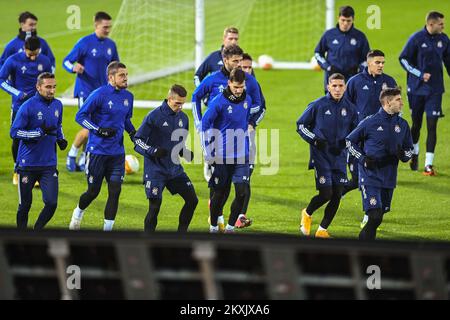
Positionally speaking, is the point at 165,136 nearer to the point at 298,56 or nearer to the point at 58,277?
the point at 58,277

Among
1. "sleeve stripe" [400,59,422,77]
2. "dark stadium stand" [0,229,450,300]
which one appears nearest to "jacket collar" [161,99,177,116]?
"sleeve stripe" [400,59,422,77]

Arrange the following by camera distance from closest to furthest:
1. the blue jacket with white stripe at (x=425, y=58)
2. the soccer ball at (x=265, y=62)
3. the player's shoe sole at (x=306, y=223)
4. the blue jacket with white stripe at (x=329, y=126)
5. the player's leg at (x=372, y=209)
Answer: the player's leg at (x=372, y=209) < the blue jacket with white stripe at (x=329, y=126) < the player's shoe sole at (x=306, y=223) < the blue jacket with white stripe at (x=425, y=58) < the soccer ball at (x=265, y=62)

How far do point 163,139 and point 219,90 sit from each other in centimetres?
149

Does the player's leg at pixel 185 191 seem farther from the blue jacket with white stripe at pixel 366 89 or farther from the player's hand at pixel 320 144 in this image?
the blue jacket with white stripe at pixel 366 89

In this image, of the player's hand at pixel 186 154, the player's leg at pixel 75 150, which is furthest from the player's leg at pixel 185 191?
the player's leg at pixel 75 150

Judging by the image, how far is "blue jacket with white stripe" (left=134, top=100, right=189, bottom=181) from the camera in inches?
521

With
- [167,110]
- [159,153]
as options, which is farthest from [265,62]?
[159,153]

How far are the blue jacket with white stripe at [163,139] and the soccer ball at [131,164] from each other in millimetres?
3826

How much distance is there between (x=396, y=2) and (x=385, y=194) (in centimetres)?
1956

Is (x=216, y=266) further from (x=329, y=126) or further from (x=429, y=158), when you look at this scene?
(x=429, y=158)

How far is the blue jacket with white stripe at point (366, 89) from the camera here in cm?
1548

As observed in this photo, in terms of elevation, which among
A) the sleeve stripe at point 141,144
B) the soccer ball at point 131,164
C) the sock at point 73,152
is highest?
the sleeve stripe at point 141,144

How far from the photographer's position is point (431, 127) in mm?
17172
